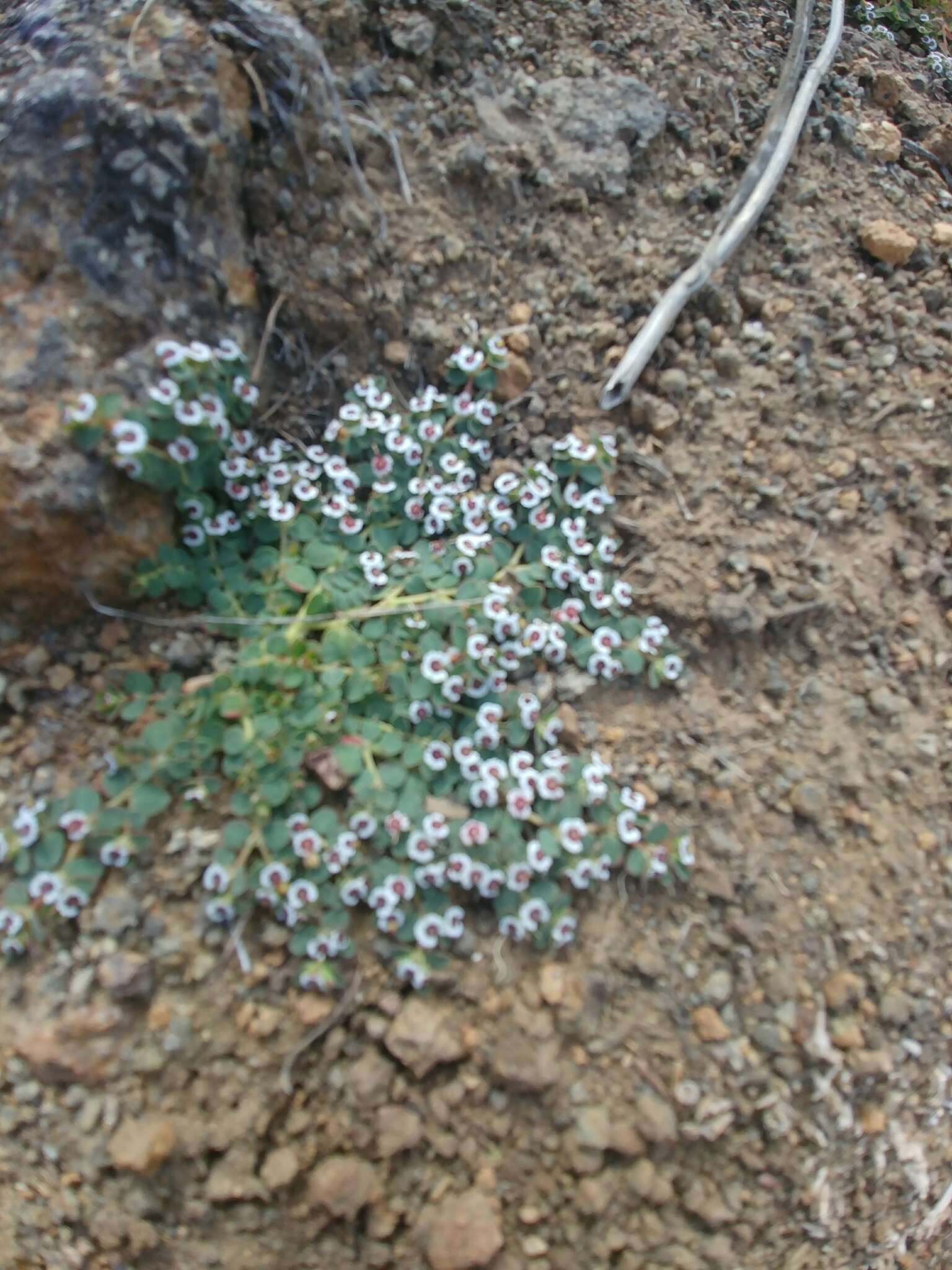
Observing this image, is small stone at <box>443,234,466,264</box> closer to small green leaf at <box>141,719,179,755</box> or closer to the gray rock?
the gray rock

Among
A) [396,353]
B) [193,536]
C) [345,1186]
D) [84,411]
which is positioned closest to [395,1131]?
[345,1186]

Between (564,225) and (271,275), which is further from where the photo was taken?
(564,225)

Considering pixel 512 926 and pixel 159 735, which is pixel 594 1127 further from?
pixel 159 735

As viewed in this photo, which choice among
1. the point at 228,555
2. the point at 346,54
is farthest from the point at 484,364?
the point at 346,54

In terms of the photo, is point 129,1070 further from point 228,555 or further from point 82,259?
point 82,259

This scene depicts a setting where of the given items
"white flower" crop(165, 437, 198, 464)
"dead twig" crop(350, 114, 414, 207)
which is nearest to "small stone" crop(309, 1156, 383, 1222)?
"white flower" crop(165, 437, 198, 464)

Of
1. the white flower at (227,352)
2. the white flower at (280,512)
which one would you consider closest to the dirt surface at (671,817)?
the white flower at (227,352)
